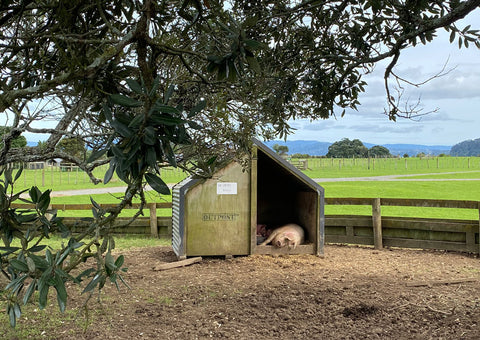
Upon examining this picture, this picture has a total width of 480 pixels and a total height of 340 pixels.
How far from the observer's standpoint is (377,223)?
26.3 ft

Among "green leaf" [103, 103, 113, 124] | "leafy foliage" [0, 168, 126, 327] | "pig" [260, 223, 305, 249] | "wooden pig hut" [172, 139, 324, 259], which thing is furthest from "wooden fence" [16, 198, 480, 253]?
"green leaf" [103, 103, 113, 124]

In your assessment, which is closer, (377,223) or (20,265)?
(20,265)

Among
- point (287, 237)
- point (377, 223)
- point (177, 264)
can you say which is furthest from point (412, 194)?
point (177, 264)

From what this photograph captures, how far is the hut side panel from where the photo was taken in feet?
22.5

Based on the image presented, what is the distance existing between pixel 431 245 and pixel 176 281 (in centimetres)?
468

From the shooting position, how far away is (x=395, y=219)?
804 centimetres

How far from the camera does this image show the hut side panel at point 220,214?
6863 mm

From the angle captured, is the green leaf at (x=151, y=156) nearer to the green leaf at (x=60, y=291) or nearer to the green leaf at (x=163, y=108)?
the green leaf at (x=163, y=108)

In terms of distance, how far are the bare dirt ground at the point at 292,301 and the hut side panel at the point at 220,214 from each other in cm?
27

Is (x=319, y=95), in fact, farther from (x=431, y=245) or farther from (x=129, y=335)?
(x=431, y=245)

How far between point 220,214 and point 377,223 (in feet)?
10.0

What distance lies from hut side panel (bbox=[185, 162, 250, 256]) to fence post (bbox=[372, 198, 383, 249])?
8.23ft

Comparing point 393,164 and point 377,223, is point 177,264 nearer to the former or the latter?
point 377,223

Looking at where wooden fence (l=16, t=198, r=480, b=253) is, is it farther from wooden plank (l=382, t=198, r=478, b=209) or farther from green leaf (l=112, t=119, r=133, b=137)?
green leaf (l=112, t=119, r=133, b=137)
